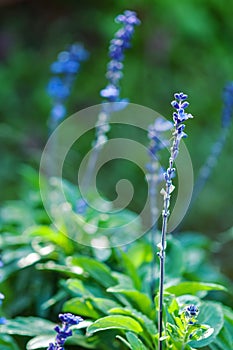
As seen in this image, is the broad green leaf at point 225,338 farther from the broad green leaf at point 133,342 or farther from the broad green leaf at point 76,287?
the broad green leaf at point 76,287

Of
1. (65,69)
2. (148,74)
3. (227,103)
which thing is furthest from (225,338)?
(148,74)

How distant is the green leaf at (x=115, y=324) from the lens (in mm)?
1732

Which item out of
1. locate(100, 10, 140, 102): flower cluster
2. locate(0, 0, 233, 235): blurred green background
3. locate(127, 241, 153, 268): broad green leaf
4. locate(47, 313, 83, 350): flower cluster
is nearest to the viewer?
locate(47, 313, 83, 350): flower cluster

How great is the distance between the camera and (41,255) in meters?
2.38

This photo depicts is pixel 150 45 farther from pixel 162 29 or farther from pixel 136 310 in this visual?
pixel 136 310

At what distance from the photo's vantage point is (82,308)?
204 cm

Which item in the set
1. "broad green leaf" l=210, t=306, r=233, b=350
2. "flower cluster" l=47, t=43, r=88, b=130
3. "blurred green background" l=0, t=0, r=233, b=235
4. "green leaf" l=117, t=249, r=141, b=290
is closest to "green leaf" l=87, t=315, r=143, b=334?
"broad green leaf" l=210, t=306, r=233, b=350

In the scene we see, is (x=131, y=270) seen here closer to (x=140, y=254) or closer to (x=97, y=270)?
(x=97, y=270)

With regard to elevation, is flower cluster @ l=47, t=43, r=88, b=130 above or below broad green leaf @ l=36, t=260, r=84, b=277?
above

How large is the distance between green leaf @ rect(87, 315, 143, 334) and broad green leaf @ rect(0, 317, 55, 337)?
0.35 metres

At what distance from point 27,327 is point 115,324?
16.1 inches

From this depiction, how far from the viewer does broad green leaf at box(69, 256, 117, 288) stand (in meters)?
2.19

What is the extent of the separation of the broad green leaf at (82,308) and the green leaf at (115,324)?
235 mm

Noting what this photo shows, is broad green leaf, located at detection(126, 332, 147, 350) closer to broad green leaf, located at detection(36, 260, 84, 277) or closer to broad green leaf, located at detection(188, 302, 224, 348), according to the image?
broad green leaf, located at detection(188, 302, 224, 348)
